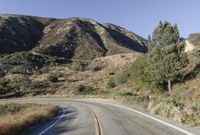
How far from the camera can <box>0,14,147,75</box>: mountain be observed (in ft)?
362

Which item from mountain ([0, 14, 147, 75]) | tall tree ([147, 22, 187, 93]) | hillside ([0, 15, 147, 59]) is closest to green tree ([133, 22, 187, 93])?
tall tree ([147, 22, 187, 93])

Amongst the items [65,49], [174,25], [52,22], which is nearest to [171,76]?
[174,25]

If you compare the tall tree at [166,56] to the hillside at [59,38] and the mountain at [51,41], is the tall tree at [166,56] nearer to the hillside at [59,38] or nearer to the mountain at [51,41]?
the mountain at [51,41]

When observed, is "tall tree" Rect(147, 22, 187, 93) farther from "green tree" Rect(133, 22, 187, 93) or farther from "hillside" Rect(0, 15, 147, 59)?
"hillside" Rect(0, 15, 147, 59)

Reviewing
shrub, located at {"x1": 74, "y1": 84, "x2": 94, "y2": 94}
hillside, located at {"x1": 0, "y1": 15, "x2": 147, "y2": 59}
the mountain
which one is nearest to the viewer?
shrub, located at {"x1": 74, "y1": 84, "x2": 94, "y2": 94}

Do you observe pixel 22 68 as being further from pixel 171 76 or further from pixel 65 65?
pixel 171 76

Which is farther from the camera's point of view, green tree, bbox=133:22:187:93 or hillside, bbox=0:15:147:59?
hillside, bbox=0:15:147:59

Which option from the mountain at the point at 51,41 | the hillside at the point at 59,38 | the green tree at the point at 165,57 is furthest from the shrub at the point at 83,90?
the hillside at the point at 59,38

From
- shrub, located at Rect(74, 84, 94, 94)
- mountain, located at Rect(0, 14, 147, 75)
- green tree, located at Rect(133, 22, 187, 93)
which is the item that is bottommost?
shrub, located at Rect(74, 84, 94, 94)

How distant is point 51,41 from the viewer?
440 ft

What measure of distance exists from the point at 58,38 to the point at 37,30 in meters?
14.1

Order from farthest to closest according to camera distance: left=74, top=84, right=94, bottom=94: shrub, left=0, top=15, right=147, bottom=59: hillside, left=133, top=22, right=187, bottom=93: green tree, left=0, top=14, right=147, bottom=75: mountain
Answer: left=0, top=15, right=147, bottom=59: hillside, left=0, top=14, right=147, bottom=75: mountain, left=74, top=84, right=94, bottom=94: shrub, left=133, top=22, right=187, bottom=93: green tree

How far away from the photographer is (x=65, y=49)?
5098 inches

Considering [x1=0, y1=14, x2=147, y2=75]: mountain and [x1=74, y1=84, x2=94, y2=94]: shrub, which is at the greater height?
[x1=0, y1=14, x2=147, y2=75]: mountain
